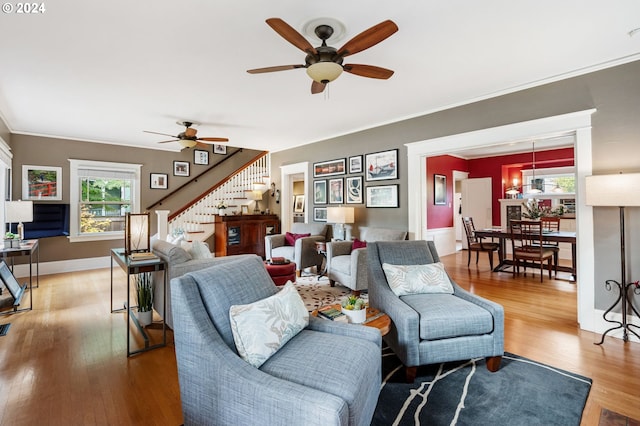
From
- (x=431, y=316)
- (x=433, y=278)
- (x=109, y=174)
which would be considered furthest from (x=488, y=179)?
(x=109, y=174)

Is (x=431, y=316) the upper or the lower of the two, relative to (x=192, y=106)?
lower

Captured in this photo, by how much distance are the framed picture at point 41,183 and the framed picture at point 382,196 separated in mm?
5972

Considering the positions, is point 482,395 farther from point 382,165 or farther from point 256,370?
point 382,165

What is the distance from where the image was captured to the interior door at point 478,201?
26.5ft

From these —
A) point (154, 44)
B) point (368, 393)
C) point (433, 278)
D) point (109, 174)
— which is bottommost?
point (368, 393)

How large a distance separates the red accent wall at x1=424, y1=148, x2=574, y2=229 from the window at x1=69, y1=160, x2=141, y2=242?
6664 mm

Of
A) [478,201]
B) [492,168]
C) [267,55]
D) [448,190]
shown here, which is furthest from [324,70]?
[478,201]

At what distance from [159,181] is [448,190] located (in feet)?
22.8

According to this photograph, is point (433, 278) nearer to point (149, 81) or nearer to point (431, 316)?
point (431, 316)

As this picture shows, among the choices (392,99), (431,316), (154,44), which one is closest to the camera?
(431,316)

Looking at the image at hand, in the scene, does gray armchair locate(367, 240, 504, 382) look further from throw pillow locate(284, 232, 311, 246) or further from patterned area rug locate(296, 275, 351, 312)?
throw pillow locate(284, 232, 311, 246)

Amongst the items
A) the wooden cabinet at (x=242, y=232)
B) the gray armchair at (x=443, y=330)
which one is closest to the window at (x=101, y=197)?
the wooden cabinet at (x=242, y=232)

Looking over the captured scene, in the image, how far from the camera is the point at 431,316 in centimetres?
210

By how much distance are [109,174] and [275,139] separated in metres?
3.62
